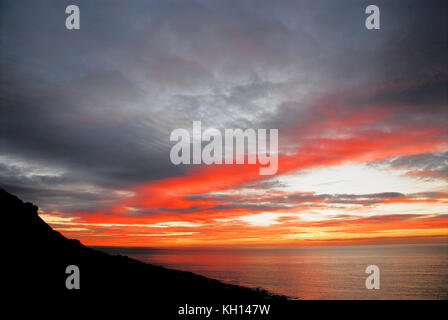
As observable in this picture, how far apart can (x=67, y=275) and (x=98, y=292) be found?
3.73 meters

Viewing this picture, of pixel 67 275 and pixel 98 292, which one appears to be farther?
pixel 67 275

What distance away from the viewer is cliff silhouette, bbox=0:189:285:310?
1791cm

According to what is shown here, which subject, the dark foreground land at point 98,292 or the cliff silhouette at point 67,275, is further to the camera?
the cliff silhouette at point 67,275

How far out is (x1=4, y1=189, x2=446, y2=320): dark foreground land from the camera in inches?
615

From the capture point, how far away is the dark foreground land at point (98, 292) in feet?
51.3

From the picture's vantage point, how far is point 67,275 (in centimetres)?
2059

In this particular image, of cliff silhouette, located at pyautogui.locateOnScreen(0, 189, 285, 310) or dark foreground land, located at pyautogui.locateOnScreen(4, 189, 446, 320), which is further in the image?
cliff silhouette, located at pyautogui.locateOnScreen(0, 189, 285, 310)

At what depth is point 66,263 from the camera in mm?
22875

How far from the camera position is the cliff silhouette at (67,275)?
17906 mm

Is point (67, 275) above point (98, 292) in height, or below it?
above
